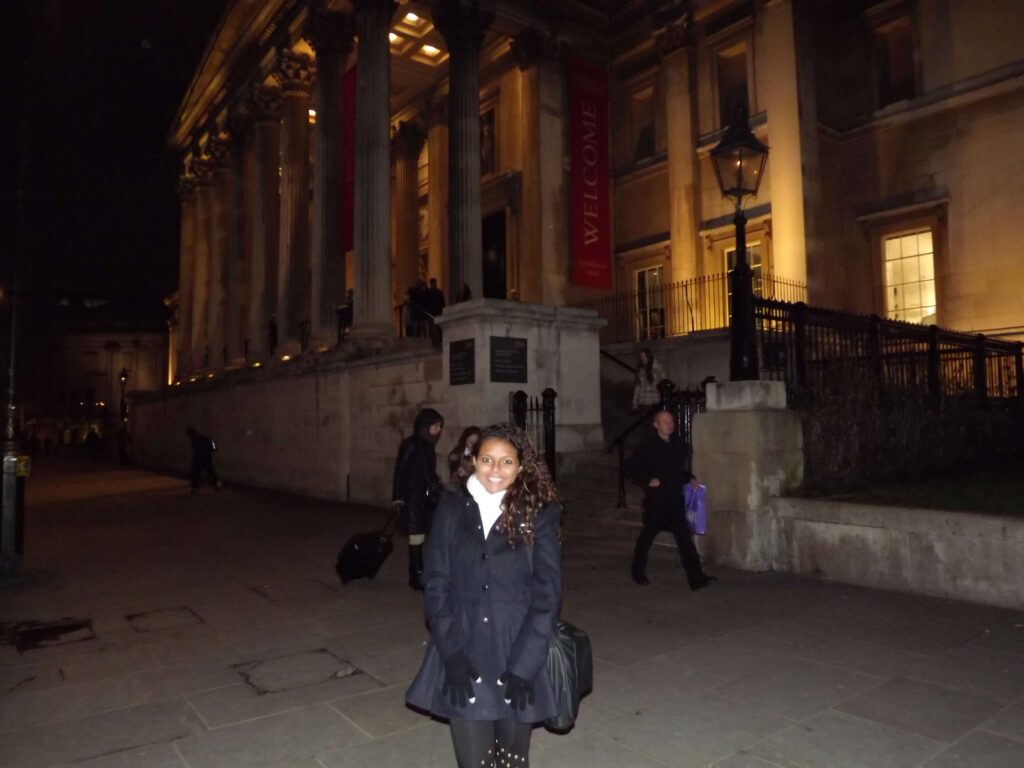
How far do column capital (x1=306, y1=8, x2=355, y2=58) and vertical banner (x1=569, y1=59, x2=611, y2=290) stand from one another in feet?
21.0

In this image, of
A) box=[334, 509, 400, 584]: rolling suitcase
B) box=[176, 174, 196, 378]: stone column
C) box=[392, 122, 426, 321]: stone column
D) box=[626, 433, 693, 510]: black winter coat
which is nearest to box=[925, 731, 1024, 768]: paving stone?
box=[626, 433, 693, 510]: black winter coat

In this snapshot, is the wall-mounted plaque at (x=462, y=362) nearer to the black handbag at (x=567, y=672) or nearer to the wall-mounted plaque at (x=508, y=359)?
the wall-mounted plaque at (x=508, y=359)

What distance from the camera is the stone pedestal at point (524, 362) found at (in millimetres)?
10930

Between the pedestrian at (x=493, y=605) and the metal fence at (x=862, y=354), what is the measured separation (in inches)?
238

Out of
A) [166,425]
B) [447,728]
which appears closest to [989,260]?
[447,728]

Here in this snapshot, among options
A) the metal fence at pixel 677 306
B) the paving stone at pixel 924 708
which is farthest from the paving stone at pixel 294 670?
the metal fence at pixel 677 306

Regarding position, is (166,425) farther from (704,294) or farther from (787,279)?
(787,279)

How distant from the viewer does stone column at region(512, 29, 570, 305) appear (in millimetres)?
20672

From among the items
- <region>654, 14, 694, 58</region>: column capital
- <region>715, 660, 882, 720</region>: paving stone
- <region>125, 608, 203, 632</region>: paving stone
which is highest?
<region>654, 14, 694, 58</region>: column capital

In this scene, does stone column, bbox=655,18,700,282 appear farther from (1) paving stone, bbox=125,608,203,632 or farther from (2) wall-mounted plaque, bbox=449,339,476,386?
(1) paving stone, bbox=125,608,203,632

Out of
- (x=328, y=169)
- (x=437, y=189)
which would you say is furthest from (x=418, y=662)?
(x=437, y=189)

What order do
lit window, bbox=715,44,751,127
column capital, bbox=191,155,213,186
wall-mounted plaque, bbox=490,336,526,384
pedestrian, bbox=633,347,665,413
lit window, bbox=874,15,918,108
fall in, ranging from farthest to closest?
column capital, bbox=191,155,213,186, lit window, bbox=715,44,751,127, lit window, bbox=874,15,918,108, pedestrian, bbox=633,347,665,413, wall-mounted plaque, bbox=490,336,526,384

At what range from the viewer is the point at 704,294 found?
1853 cm

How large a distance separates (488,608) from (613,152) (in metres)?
22.3
